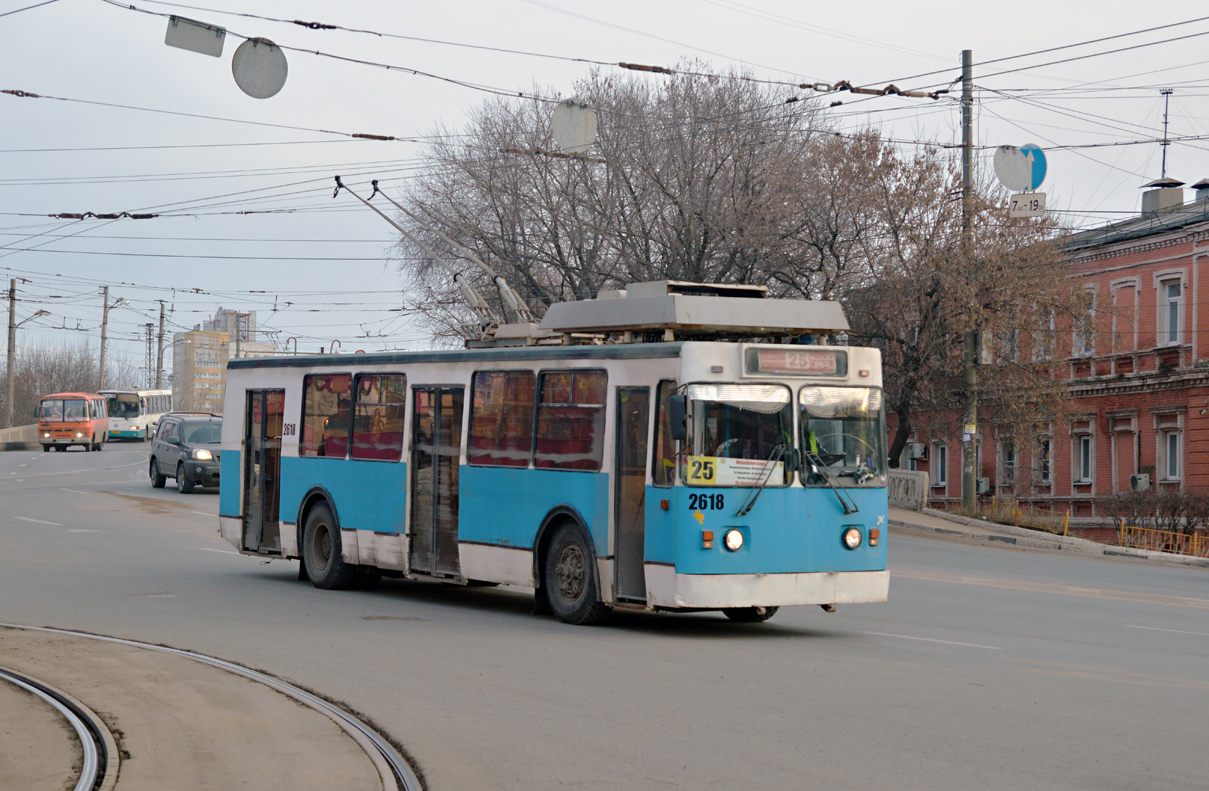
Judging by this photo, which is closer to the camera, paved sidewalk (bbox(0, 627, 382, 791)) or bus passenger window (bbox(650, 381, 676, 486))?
paved sidewalk (bbox(0, 627, 382, 791))

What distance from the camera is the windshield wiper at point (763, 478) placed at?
11.8 metres

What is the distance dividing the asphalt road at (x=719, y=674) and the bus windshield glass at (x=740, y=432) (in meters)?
1.44

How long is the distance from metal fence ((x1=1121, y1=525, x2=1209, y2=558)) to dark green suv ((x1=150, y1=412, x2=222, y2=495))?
22.7 meters

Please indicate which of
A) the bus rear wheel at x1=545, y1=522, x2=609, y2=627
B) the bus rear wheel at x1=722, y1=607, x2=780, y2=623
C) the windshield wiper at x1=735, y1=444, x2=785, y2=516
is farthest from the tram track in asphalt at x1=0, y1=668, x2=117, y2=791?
the bus rear wheel at x1=722, y1=607, x2=780, y2=623

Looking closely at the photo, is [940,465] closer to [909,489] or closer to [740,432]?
[909,489]

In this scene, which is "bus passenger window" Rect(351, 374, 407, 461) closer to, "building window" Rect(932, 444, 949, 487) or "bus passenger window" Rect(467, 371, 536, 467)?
"bus passenger window" Rect(467, 371, 536, 467)

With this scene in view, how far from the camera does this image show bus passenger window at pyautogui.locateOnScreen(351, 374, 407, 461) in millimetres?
15164

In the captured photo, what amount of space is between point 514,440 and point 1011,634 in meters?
5.06

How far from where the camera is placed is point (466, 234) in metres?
41.3

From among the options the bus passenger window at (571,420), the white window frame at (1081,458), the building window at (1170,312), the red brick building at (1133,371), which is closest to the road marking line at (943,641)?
the bus passenger window at (571,420)

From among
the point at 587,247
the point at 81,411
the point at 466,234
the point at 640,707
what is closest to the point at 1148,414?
the point at 587,247

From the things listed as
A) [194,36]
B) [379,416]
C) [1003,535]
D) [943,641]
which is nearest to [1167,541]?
[1003,535]

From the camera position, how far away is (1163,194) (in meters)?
45.5

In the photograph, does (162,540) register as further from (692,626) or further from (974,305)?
(974,305)
